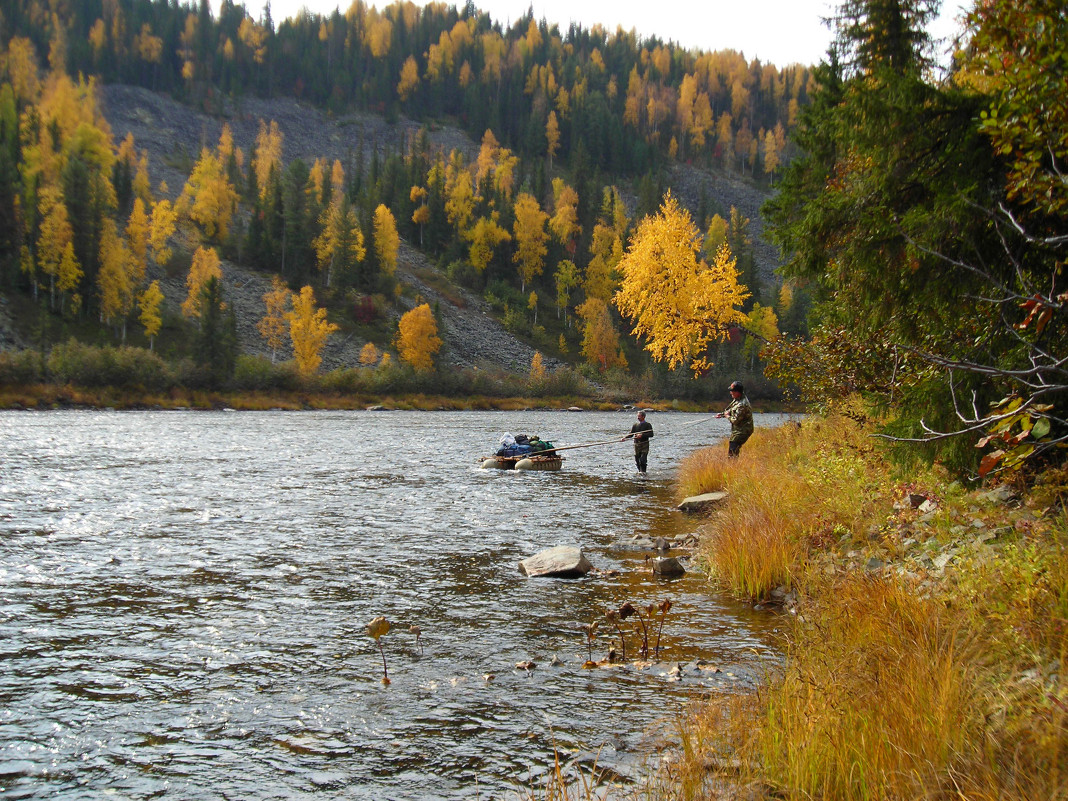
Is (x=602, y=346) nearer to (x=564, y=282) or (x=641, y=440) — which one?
(x=564, y=282)

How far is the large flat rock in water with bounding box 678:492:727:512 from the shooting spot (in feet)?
59.8

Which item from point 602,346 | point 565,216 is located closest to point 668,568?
point 602,346

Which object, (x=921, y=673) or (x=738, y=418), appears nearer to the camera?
(x=921, y=673)

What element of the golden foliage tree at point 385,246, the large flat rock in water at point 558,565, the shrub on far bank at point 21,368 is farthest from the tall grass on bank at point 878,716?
the golden foliage tree at point 385,246

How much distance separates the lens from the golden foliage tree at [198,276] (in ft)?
298

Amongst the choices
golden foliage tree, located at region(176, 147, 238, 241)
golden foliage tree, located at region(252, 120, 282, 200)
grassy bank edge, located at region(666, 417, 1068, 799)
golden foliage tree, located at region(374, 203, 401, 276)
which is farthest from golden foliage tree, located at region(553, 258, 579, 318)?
grassy bank edge, located at region(666, 417, 1068, 799)

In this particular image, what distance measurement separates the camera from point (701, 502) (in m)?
18.5

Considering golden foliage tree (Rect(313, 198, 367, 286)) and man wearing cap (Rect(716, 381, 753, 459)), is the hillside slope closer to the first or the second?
golden foliage tree (Rect(313, 198, 367, 286))

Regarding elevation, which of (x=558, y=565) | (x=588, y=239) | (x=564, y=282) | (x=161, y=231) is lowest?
(x=558, y=565)

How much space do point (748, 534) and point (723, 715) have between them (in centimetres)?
583

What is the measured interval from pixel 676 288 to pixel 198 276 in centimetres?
7475

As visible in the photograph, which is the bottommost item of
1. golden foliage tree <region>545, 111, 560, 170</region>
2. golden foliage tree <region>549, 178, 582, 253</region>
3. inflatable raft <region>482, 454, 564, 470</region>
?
inflatable raft <region>482, 454, 564, 470</region>

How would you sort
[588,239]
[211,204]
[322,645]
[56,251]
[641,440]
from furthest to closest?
[588,239] → [211,204] → [56,251] → [641,440] → [322,645]

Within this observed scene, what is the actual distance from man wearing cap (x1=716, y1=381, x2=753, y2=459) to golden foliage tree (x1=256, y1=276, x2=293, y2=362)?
7892cm
